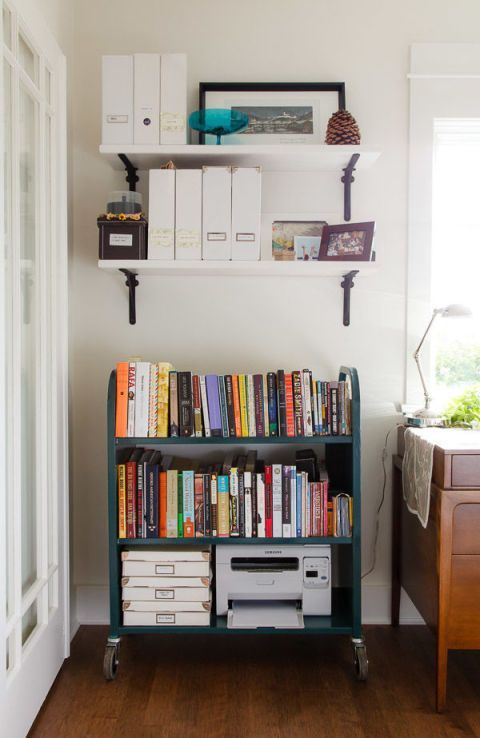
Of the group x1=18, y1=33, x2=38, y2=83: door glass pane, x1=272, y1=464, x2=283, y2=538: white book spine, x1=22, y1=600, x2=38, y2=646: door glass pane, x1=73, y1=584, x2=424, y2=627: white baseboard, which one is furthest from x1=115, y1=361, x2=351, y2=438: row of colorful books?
x1=18, y1=33, x2=38, y2=83: door glass pane

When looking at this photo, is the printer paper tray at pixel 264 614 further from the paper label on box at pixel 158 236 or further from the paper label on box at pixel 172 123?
the paper label on box at pixel 172 123

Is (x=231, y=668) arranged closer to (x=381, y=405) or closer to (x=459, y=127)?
(x=381, y=405)

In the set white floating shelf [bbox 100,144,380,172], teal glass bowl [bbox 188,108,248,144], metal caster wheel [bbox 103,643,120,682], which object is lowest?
metal caster wheel [bbox 103,643,120,682]

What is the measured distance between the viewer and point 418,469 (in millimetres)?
2111

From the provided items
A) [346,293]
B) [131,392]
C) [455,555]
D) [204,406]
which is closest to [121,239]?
[131,392]

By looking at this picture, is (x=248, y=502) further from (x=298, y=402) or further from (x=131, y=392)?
(x=131, y=392)

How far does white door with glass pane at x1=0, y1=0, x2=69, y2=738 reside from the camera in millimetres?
1734

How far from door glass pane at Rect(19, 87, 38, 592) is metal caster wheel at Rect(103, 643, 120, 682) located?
37cm

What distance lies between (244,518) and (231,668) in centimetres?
53

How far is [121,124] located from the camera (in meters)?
2.21

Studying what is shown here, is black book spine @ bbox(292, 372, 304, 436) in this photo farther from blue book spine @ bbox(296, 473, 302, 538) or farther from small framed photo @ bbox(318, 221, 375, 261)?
small framed photo @ bbox(318, 221, 375, 261)

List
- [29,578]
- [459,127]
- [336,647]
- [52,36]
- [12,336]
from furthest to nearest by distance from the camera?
1. [459,127]
2. [336,647]
3. [52,36]
4. [29,578]
5. [12,336]

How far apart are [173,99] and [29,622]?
1737 mm

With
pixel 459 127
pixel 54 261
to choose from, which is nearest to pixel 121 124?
pixel 54 261
